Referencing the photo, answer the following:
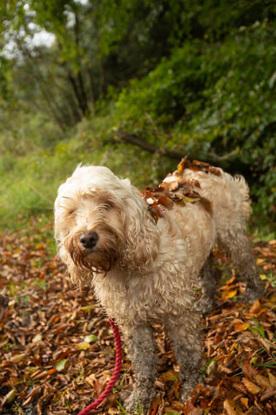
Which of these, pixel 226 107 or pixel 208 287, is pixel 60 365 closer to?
pixel 208 287

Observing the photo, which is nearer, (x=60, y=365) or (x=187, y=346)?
(x=187, y=346)

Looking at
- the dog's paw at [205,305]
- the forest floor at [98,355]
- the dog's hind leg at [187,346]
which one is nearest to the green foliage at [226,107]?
the forest floor at [98,355]

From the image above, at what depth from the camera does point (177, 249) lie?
315cm

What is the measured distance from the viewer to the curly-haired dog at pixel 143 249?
2.69 m

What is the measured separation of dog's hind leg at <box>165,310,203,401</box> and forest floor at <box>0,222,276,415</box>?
12 cm

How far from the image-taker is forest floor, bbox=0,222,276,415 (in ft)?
9.75

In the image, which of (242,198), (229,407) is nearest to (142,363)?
(229,407)

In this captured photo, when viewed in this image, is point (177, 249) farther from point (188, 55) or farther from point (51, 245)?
point (188, 55)

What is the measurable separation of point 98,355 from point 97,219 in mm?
2004

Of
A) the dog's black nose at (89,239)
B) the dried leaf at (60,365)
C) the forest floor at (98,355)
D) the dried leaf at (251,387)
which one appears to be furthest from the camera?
the dried leaf at (60,365)

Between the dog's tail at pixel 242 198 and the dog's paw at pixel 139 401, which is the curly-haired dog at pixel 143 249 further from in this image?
the dog's tail at pixel 242 198

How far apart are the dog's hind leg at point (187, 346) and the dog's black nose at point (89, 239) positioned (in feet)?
3.24

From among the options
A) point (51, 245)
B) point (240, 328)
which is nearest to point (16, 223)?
point (51, 245)

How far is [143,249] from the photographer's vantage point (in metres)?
2.75
